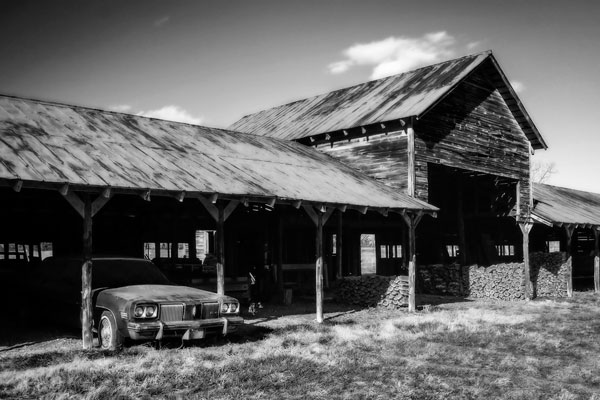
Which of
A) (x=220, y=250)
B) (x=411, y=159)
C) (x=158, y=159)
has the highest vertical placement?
(x=411, y=159)

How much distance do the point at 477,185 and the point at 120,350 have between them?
1849cm

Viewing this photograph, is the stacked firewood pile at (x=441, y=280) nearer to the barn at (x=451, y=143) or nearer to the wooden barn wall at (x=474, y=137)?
the barn at (x=451, y=143)

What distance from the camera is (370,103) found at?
2294 cm

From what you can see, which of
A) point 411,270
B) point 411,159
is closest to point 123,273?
point 411,270

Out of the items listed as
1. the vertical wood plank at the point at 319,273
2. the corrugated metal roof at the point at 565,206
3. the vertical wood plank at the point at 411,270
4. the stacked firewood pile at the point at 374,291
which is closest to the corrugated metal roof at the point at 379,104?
the corrugated metal roof at the point at 565,206

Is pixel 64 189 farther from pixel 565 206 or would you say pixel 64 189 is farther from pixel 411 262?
pixel 565 206

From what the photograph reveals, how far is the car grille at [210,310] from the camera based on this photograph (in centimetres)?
1077

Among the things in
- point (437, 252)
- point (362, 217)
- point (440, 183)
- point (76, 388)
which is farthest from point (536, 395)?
point (437, 252)

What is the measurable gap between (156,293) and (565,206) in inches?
889

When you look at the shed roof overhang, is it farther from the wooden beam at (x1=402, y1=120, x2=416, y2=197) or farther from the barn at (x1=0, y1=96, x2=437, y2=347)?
the wooden beam at (x1=402, y1=120, x2=416, y2=197)

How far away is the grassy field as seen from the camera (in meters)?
7.88

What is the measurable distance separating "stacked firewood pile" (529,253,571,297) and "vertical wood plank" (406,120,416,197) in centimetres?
709

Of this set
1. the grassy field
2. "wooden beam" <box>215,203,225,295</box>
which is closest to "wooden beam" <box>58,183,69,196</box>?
the grassy field

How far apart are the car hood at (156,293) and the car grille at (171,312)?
117 millimetres
